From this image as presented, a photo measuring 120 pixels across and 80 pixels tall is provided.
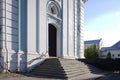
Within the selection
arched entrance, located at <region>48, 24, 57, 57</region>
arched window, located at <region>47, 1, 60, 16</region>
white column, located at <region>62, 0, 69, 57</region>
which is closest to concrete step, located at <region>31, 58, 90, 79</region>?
arched entrance, located at <region>48, 24, 57, 57</region>

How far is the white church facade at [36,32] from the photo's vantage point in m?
13.8

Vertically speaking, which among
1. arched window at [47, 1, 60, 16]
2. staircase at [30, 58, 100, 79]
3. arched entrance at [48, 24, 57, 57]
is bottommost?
staircase at [30, 58, 100, 79]

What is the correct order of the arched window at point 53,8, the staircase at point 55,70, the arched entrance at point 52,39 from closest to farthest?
the staircase at point 55,70
the arched window at point 53,8
the arched entrance at point 52,39

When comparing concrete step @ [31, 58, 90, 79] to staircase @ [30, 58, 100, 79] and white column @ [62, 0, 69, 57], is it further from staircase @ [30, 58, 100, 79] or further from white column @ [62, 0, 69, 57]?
white column @ [62, 0, 69, 57]

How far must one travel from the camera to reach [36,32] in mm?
16469

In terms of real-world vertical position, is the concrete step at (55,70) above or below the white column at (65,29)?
below

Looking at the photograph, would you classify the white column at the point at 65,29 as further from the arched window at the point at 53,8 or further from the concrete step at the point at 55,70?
the concrete step at the point at 55,70

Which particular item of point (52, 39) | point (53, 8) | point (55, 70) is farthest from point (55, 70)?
point (53, 8)

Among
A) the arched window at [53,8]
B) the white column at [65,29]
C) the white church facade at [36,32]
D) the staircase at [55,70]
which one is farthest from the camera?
the white column at [65,29]

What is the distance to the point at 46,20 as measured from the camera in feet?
58.2

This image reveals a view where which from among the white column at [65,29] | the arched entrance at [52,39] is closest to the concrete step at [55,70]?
the arched entrance at [52,39]

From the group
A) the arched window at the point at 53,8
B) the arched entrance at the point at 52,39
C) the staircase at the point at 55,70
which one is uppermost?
the arched window at the point at 53,8

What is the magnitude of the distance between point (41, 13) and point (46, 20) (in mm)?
921

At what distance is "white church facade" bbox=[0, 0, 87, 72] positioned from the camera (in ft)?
45.3
